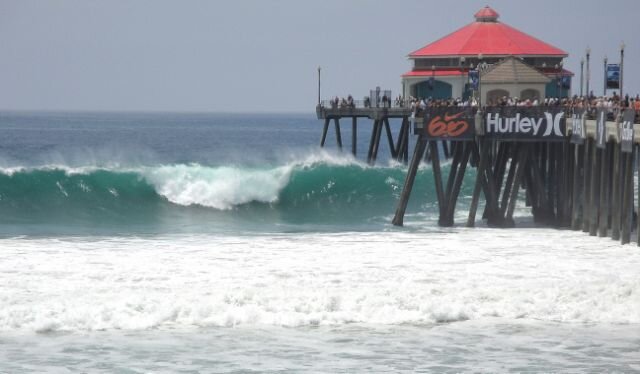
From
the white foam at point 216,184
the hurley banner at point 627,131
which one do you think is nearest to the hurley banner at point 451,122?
the hurley banner at point 627,131

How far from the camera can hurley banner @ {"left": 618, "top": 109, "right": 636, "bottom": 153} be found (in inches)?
1284

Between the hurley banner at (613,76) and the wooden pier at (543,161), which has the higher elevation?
the hurley banner at (613,76)

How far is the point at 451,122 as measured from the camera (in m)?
39.5

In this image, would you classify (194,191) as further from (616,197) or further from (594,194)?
(616,197)

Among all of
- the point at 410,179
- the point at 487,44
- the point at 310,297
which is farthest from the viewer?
the point at 487,44

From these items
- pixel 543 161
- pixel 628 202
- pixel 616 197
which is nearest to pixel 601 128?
pixel 616 197

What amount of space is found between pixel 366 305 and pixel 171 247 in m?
9.85

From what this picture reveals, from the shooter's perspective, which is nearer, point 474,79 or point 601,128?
point 601,128

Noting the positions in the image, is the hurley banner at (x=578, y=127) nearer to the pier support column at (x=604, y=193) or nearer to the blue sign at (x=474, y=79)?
the pier support column at (x=604, y=193)

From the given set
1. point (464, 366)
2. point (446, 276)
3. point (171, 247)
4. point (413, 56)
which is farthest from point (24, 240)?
point (413, 56)

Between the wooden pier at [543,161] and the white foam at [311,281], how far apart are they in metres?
1.59

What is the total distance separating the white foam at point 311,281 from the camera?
24781mm

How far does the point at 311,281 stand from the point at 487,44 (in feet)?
158

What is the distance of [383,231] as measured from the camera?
3891 centimetres
